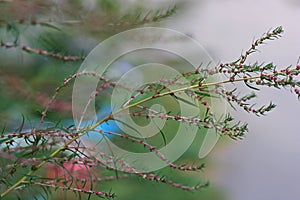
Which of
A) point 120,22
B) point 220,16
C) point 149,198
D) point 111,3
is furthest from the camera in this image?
point 149,198

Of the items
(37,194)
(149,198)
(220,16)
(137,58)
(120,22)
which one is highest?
(220,16)

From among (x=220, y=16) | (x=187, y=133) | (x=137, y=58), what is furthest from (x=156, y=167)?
(x=220, y=16)

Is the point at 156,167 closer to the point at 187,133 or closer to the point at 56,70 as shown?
the point at 187,133

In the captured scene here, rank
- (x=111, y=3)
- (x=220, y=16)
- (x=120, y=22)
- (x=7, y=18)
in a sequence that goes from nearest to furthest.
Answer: (x=7, y=18) → (x=120, y=22) → (x=111, y=3) → (x=220, y=16)

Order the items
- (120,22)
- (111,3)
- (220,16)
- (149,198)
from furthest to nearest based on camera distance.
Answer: (149,198) < (220,16) < (111,3) < (120,22)

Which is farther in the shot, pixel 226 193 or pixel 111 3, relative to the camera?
pixel 226 193

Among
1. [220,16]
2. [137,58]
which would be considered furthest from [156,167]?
[220,16]

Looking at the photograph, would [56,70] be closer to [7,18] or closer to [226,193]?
[7,18]

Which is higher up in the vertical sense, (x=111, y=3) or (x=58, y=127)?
(x=111, y=3)

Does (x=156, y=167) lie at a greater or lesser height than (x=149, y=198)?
lesser
